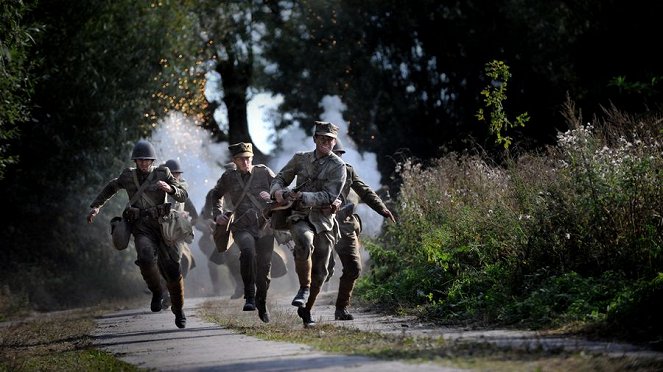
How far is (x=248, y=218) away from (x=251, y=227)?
0.12 m

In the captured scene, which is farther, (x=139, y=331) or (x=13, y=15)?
(x=13, y=15)

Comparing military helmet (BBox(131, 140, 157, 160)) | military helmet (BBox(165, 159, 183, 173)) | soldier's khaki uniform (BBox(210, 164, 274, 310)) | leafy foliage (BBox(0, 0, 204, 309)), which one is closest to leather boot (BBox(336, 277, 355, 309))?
soldier's khaki uniform (BBox(210, 164, 274, 310))

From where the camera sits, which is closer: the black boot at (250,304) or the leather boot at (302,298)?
the leather boot at (302,298)

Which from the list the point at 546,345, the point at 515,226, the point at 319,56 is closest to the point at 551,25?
the point at 319,56

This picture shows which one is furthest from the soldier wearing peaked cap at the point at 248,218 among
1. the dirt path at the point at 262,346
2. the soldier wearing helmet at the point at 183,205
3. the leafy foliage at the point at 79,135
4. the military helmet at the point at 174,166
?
the leafy foliage at the point at 79,135

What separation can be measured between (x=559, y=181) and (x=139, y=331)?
5.29m

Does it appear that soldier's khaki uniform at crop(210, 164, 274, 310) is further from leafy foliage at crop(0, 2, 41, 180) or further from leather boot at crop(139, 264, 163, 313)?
leafy foliage at crop(0, 2, 41, 180)

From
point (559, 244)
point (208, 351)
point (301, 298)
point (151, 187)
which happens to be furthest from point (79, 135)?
point (208, 351)

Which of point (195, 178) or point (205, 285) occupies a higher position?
point (195, 178)

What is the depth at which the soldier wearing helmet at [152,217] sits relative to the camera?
44.5 ft

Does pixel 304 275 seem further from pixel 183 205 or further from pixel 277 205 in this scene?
pixel 183 205

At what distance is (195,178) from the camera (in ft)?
128

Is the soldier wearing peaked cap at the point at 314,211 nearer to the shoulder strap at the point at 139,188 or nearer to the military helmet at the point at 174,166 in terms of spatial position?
the shoulder strap at the point at 139,188

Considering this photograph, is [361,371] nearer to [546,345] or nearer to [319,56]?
[546,345]
